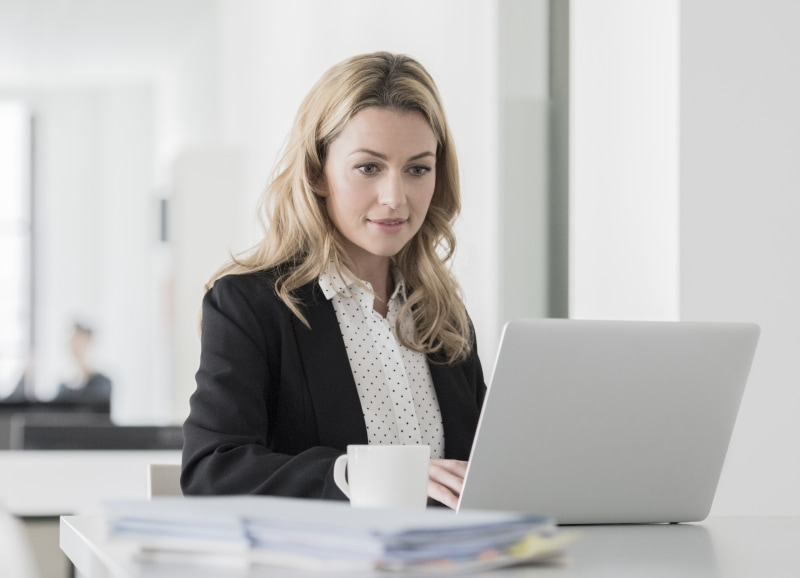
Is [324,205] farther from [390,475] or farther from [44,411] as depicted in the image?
[44,411]

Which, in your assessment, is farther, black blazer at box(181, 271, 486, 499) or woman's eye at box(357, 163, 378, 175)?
woman's eye at box(357, 163, 378, 175)

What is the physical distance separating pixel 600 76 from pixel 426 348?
1339 millimetres

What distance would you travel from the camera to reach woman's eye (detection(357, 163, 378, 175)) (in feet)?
5.91

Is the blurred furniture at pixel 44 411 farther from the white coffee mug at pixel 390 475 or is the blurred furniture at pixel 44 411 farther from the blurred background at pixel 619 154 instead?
the white coffee mug at pixel 390 475

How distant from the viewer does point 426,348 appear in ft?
6.29

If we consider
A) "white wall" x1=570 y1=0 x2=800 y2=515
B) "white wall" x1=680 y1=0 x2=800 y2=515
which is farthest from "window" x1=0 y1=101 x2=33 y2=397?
"white wall" x1=680 y1=0 x2=800 y2=515

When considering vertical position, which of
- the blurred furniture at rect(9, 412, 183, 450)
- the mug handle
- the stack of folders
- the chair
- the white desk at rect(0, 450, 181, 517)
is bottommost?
the white desk at rect(0, 450, 181, 517)

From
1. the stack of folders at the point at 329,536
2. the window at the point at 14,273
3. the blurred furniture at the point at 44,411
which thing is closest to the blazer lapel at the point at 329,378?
the stack of folders at the point at 329,536

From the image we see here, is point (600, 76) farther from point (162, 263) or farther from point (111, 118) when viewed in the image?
point (111, 118)

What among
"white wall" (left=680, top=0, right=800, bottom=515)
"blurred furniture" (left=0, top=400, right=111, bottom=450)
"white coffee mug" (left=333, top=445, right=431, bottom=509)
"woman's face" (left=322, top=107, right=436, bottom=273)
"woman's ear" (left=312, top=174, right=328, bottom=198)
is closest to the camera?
"white coffee mug" (left=333, top=445, right=431, bottom=509)

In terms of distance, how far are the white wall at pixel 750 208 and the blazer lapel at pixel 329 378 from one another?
43.6 inches

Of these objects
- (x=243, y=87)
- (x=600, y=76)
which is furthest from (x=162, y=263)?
(x=600, y=76)

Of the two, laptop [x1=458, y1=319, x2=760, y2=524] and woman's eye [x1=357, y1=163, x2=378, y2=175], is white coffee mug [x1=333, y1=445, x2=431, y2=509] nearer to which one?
laptop [x1=458, y1=319, x2=760, y2=524]

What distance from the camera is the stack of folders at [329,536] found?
0.77m
